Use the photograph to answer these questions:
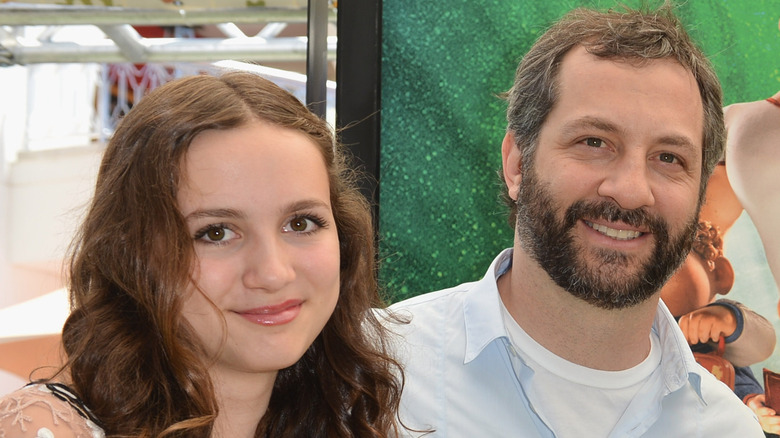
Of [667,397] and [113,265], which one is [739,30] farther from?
[113,265]

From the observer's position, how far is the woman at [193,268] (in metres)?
1.08

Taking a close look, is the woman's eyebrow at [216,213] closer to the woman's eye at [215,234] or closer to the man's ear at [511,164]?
the woman's eye at [215,234]

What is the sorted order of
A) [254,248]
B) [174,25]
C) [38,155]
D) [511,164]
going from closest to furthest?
[254,248]
[511,164]
[174,25]
[38,155]

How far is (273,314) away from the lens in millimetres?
1127

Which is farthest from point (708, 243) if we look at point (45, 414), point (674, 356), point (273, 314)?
point (45, 414)

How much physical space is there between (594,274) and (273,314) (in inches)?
27.6

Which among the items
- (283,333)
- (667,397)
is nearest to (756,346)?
(667,397)

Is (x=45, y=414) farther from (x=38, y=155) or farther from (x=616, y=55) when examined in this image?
(x=38, y=155)

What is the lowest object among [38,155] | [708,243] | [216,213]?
[38,155]

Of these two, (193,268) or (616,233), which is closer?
(193,268)

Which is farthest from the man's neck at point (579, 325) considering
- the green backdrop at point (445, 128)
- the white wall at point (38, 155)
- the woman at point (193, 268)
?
the white wall at point (38, 155)

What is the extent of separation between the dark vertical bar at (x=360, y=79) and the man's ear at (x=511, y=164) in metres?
0.29

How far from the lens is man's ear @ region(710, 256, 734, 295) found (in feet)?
5.74

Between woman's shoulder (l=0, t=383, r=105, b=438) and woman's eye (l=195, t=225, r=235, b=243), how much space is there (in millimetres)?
267
